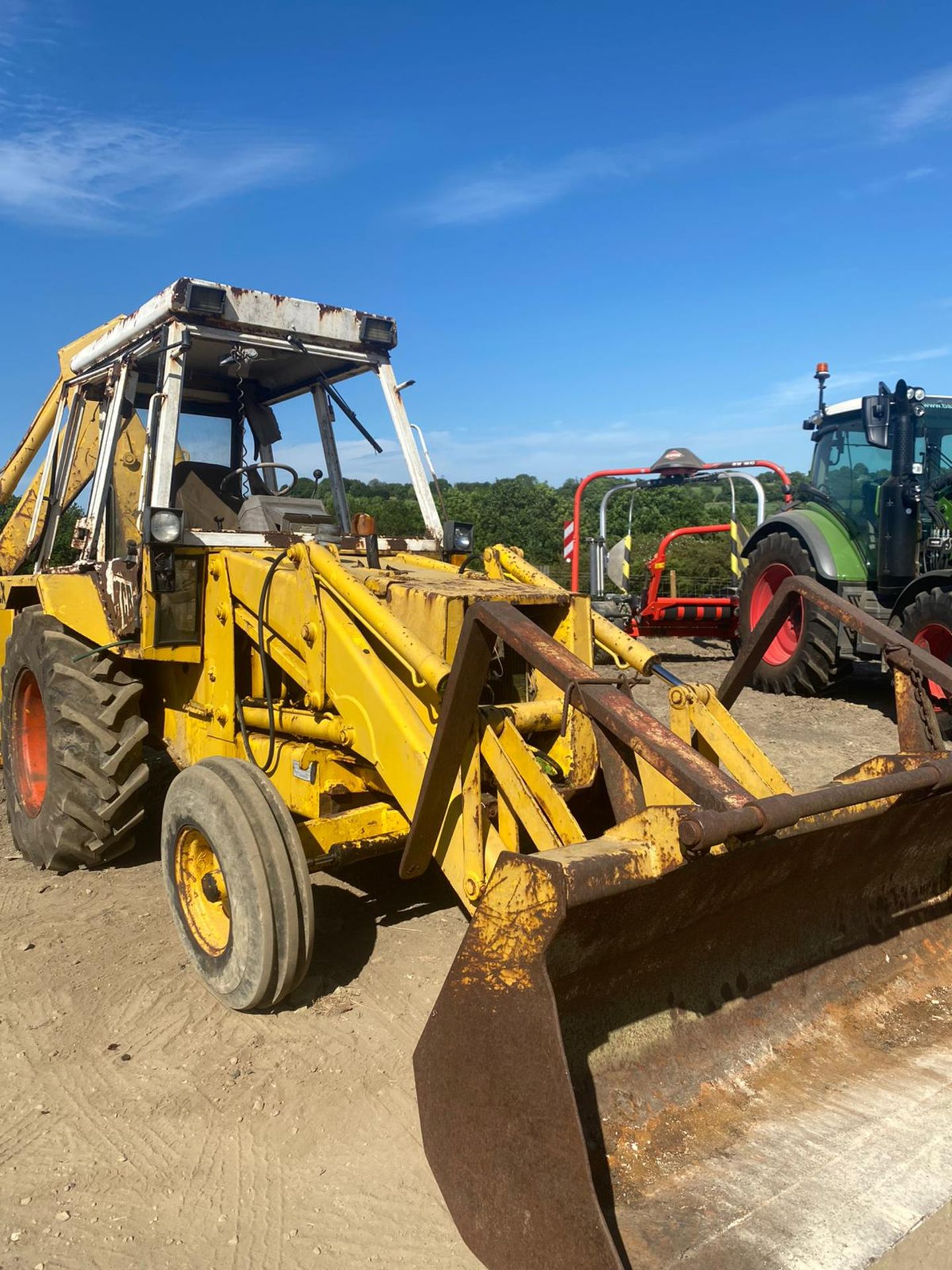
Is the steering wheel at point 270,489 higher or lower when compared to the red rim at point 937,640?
higher

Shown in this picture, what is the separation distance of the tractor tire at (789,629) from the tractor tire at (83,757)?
6229 millimetres

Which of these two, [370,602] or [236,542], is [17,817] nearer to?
[236,542]

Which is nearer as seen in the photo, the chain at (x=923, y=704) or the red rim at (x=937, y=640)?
the chain at (x=923, y=704)

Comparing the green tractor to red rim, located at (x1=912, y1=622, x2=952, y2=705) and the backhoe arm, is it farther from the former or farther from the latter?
the backhoe arm

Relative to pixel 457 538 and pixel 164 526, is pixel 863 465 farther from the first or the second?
pixel 164 526

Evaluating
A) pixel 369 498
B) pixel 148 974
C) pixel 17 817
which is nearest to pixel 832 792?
pixel 148 974

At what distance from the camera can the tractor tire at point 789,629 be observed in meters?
9.47

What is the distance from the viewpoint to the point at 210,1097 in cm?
315

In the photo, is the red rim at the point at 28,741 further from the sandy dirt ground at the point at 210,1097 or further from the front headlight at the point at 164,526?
the front headlight at the point at 164,526

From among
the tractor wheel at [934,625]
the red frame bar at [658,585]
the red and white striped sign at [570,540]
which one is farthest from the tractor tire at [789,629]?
the red and white striped sign at [570,540]

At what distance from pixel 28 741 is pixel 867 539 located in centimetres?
779

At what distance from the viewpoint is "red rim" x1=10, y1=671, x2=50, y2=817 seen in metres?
5.43

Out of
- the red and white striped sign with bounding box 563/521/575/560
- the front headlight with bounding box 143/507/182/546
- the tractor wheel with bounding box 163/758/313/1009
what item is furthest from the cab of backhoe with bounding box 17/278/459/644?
the red and white striped sign with bounding box 563/521/575/560

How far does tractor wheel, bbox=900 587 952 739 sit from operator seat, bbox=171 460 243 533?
5559 mm
